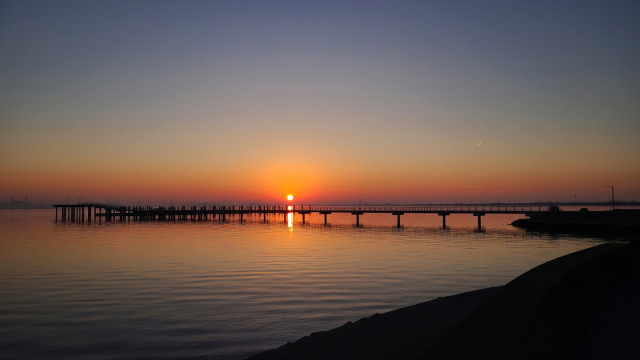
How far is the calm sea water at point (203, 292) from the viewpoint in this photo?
1377 centimetres

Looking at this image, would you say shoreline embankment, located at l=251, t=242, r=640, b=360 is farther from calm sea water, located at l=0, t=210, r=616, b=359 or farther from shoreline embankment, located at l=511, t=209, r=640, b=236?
shoreline embankment, located at l=511, t=209, r=640, b=236

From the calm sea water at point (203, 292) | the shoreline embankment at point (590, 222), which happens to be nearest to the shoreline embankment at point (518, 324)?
the calm sea water at point (203, 292)

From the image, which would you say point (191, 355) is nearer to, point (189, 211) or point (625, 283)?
point (625, 283)

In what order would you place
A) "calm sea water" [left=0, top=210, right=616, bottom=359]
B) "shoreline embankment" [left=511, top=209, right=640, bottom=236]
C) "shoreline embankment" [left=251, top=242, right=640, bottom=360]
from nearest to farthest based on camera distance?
"shoreline embankment" [left=251, top=242, right=640, bottom=360] < "calm sea water" [left=0, top=210, right=616, bottom=359] < "shoreline embankment" [left=511, top=209, right=640, bottom=236]

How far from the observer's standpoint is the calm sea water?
13766 mm

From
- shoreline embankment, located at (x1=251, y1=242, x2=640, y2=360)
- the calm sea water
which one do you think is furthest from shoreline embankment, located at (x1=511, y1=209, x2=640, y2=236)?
shoreline embankment, located at (x1=251, y1=242, x2=640, y2=360)

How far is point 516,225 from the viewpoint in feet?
294

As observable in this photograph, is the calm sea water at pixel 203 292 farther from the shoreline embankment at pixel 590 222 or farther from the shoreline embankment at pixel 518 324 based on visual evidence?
the shoreline embankment at pixel 590 222

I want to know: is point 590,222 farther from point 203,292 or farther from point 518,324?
point 518,324

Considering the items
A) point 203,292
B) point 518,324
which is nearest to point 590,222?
point 203,292

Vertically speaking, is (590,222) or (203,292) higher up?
(590,222)

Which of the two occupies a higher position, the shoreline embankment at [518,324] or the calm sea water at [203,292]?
the shoreline embankment at [518,324]

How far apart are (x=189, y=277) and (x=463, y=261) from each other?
20.4 metres

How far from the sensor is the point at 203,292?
2139 cm
